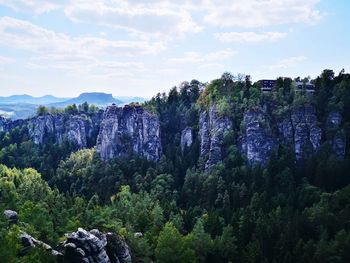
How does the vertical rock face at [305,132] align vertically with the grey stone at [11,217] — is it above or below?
above

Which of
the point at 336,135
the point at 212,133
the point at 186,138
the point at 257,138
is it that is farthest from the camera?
the point at 186,138

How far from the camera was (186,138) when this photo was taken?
153m

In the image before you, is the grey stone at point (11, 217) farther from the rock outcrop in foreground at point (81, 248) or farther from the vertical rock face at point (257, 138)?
the vertical rock face at point (257, 138)

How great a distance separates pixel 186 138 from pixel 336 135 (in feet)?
170

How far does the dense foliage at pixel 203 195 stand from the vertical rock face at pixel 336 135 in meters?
2.18

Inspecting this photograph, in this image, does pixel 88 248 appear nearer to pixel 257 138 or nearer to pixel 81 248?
pixel 81 248

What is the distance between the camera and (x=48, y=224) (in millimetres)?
78312

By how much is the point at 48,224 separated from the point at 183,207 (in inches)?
2080

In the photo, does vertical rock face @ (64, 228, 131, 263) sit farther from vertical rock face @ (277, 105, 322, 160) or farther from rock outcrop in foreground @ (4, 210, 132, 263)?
vertical rock face @ (277, 105, 322, 160)

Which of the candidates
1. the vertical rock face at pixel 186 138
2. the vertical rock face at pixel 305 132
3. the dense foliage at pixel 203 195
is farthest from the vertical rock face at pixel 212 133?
the vertical rock face at pixel 305 132

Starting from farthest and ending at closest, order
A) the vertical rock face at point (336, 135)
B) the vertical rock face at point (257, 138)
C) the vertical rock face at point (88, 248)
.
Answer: the vertical rock face at point (257, 138), the vertical rock face at point (336, 135), the vertical rock face at point (88, 248)

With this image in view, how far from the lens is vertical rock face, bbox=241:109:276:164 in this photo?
419 feet

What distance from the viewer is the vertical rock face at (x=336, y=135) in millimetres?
117562

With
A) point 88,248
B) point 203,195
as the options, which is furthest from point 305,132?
point 88,248
